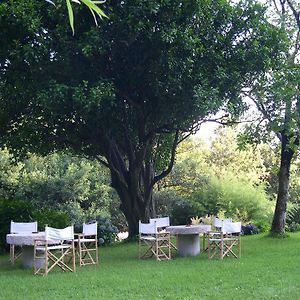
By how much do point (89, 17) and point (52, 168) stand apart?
37.0ft

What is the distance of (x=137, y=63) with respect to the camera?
11148 millimetres

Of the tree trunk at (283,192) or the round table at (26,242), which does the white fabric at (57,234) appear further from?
the tree trunk at (283,192)

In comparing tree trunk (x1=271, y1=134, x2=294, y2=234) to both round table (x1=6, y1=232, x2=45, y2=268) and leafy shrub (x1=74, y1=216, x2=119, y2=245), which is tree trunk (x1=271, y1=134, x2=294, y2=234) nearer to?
leafy shrub (x1=74, y1=216, x2=119, y2=245)

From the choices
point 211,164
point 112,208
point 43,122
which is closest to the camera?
point 43,122

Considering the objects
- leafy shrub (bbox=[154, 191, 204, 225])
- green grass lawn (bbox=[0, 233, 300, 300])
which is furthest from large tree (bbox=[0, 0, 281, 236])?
leafy shrub (bbox=[154, 191, 204, 225])

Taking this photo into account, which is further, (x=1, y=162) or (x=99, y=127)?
(x=1, y=162)

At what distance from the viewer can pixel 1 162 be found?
808 inches

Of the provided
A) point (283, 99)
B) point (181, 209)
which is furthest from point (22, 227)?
point (181, 209)

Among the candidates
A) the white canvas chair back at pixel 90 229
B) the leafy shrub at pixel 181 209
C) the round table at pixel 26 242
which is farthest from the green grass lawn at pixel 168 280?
the leafy shrub at pixel 181 209

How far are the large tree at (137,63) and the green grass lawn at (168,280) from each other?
3.31 meters

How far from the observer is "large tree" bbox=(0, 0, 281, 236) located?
395 inches

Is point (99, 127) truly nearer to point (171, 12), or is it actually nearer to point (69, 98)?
point (69, 98)

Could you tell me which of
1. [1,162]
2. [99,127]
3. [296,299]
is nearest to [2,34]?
[99,127]

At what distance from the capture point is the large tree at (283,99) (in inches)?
476
